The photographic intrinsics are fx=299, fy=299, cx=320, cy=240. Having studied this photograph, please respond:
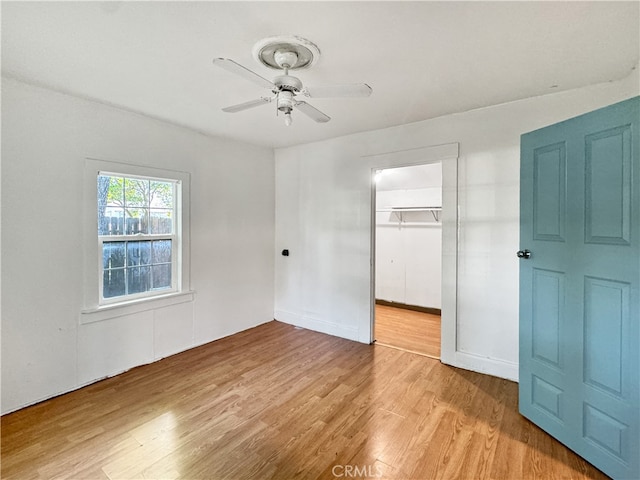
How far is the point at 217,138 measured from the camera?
370cm

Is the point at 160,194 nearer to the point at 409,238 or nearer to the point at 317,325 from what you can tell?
the point at 317,325

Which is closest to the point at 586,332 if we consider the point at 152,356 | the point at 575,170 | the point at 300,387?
the point at 575,170

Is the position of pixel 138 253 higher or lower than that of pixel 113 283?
higher

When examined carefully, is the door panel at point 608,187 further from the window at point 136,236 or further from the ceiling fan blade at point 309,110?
the window at point 136,236

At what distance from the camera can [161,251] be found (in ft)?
10.7

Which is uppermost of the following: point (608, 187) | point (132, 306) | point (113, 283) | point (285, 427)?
point (608, 187)

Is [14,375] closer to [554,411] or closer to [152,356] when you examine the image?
[152,356]

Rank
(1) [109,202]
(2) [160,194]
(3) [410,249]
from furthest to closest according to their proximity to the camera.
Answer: (3) [410,249], (2) [160,194], (1) [109,202]

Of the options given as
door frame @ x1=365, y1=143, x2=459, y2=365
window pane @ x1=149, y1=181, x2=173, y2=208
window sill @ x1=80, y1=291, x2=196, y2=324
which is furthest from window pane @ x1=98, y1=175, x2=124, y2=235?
door frame @ x1=365, y1=143, x2=459, y2=365

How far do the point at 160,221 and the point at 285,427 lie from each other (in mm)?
2420

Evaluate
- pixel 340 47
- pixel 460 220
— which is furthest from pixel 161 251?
pixel 460 220

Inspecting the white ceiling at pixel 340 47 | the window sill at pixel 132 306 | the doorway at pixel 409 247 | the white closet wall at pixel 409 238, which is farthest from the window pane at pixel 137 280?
the white closet wall at pixel 409 238

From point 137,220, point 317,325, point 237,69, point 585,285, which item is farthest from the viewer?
point 317,325

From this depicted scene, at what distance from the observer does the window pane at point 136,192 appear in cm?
297
